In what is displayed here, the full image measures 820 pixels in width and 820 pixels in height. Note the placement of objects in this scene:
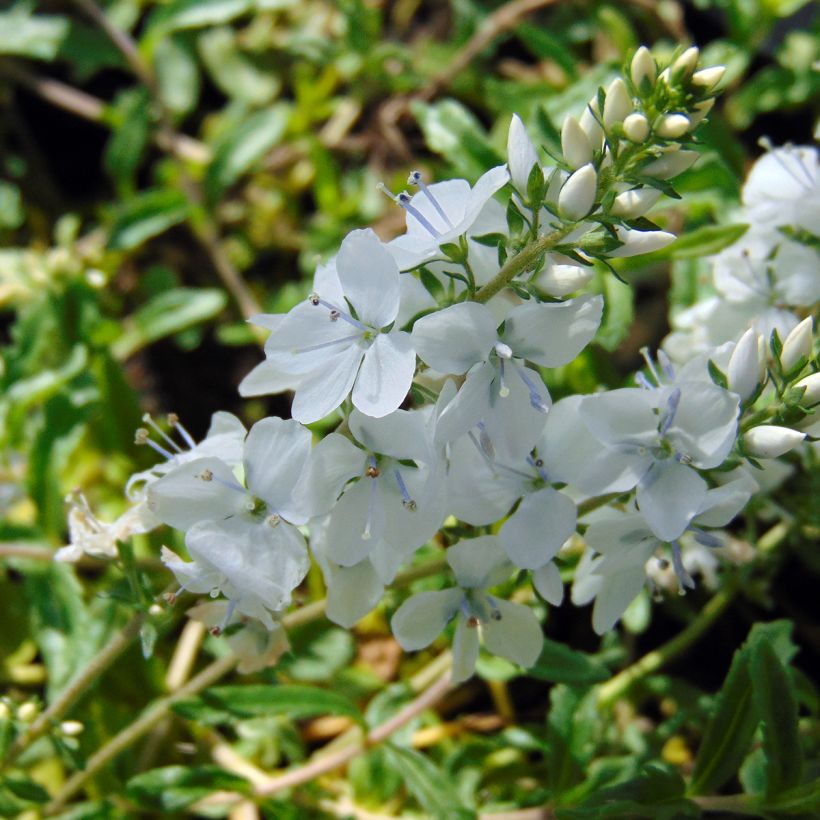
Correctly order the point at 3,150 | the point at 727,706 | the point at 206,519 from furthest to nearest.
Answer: the point at 3,150, the point at 727,706, the point at 206,519

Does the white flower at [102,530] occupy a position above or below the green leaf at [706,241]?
above

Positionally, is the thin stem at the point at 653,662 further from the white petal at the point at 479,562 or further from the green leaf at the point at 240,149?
the green leaf at the point at 240,149

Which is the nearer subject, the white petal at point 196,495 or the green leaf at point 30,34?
the white petal at point 196,495

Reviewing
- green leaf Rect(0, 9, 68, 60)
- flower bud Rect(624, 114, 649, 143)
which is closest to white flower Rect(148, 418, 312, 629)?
flower bud Rect(624, 114, 649, 143)

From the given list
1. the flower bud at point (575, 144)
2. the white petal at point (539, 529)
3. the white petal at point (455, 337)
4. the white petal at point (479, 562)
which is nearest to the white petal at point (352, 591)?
the white petal at point (479, 562)

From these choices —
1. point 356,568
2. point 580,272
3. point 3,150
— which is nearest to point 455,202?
point 580,272

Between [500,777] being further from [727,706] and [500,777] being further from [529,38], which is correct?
[529,38]

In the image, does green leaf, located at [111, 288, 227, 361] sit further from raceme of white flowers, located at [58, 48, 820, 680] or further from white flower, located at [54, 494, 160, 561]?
raceme of white flowers, located at [58, 48, 820, 680]

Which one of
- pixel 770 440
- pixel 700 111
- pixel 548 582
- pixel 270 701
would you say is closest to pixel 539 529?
pixel 548 582
